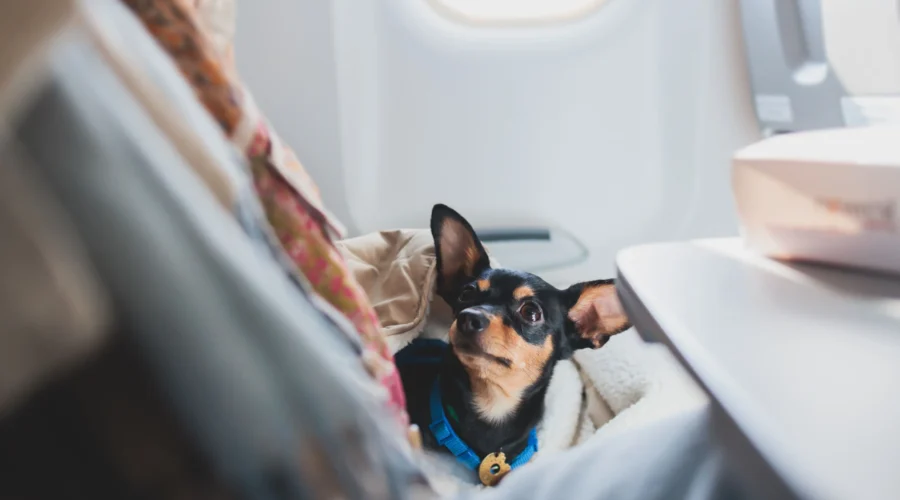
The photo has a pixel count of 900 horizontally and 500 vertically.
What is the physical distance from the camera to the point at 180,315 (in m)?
0.24

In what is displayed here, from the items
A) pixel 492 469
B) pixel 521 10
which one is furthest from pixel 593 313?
pixel 521 10

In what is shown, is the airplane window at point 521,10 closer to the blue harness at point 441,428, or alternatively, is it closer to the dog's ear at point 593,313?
the dog's ear at point 593,313

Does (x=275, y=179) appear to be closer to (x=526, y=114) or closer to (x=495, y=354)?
(x=495, y=354)

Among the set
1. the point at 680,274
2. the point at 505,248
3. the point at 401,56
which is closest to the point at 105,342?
the point at 680,274

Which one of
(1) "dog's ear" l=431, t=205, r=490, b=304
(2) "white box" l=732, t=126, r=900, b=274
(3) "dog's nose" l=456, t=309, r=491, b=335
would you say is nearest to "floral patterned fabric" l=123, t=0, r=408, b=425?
(2) "white box" l=732, t=126, r=900, b=274

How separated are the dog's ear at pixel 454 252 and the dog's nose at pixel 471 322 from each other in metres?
0.17

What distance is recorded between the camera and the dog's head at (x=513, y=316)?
1111mm

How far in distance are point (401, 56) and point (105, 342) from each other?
95 centimetres

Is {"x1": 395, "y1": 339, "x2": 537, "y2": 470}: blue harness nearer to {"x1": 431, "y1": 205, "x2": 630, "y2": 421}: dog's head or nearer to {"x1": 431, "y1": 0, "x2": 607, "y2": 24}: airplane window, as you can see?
{"x1": 431, "y1": 205, "x2": 630, "y2": 421}: dog's head

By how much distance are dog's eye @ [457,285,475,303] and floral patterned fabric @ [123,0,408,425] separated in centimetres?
72

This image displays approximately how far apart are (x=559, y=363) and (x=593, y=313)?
0.56ft

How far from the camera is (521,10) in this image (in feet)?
3.65

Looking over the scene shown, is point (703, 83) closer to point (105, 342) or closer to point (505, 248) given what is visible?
point (505, 248)

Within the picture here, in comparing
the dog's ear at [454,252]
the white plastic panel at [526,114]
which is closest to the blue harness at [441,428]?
the dog's ear at [454,252]
